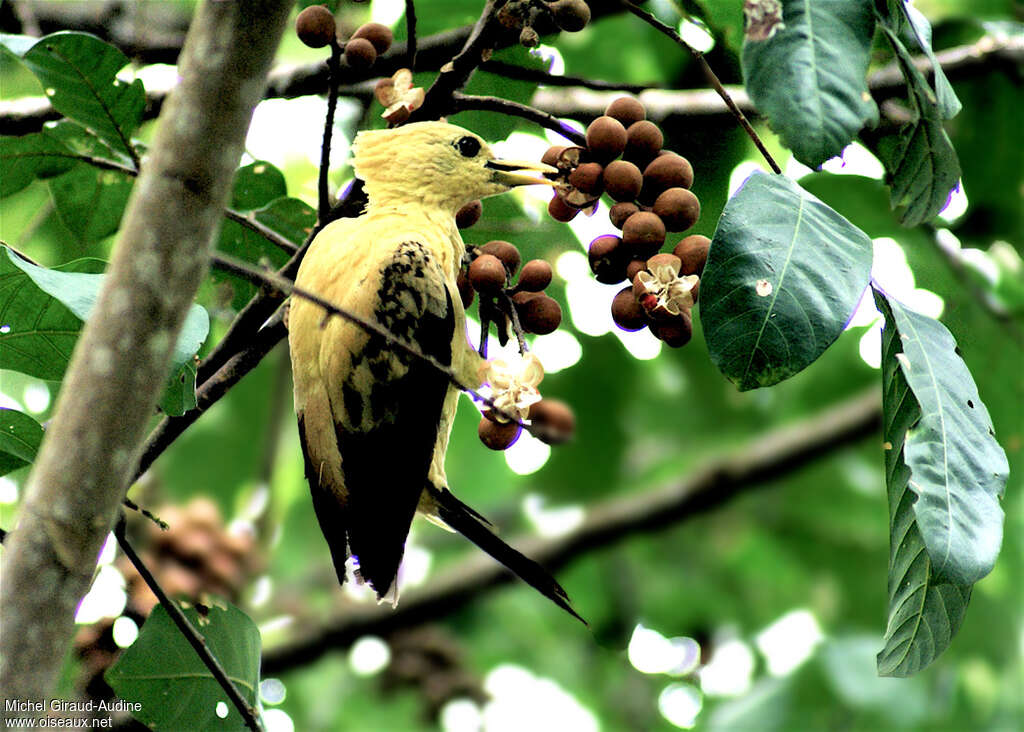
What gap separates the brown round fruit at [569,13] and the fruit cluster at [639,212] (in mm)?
122

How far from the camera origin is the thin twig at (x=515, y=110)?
1501mm

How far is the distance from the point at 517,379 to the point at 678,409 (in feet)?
12.2

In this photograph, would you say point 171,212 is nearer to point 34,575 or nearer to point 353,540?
point 34,575

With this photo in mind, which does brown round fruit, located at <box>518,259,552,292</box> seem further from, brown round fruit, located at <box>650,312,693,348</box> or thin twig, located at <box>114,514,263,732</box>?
thin twig, located at <box>114,514,263,732</box>

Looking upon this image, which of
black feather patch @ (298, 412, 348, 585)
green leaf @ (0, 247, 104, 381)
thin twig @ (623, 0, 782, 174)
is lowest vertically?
black feather patch @ (298, 412, 348, 585)

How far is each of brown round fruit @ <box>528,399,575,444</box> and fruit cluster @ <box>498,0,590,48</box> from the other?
1.61 ft

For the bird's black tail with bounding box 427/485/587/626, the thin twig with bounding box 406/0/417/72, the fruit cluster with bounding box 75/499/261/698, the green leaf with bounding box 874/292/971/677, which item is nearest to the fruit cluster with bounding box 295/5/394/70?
the thin twig with bounding box 406/0/417/72

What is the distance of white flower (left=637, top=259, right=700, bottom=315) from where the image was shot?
1.42 meters

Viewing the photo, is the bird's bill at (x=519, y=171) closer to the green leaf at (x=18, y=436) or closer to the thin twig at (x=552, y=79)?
the thin twig at (x=552, y=79)

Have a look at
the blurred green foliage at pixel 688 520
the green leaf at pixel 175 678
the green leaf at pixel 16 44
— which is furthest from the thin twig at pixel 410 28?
the blurred green foliage at pixel 688 520

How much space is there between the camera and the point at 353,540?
1.55 meters

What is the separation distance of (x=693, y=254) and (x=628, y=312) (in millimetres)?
111

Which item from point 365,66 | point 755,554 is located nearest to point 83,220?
point 365,66

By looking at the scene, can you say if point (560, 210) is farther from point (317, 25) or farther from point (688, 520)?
point (688, 520)
